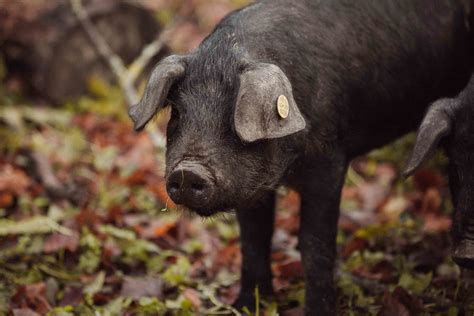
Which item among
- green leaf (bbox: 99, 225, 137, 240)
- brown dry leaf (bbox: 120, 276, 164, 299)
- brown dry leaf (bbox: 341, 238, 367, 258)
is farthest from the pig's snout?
brown dry leaf (bbox: 341, 238, 367, 258)

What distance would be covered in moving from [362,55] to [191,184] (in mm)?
1532

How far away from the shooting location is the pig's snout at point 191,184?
3.33m

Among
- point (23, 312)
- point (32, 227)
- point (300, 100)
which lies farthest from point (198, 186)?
point (32, 227)

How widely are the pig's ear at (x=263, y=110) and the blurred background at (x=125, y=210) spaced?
0.80 meters

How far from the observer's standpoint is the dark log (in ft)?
26.3

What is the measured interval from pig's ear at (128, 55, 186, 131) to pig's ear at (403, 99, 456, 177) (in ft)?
4.18

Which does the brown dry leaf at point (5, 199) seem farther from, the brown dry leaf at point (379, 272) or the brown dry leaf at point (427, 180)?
the brown dry leaf at point (427, 180)

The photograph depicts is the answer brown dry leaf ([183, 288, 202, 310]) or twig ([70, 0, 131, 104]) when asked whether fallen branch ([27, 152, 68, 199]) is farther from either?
brown dry leaf ([183, 288, 202, 310])

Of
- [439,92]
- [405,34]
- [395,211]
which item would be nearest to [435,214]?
[395,211]

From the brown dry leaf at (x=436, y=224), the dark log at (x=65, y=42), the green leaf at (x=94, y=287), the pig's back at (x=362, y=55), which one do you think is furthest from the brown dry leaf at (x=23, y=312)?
the dark log at (x=65, y=42)

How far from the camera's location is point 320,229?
4020 millimetres

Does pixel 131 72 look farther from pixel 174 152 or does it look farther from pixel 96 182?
pixel 174 152

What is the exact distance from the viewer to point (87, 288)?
468 centimetres

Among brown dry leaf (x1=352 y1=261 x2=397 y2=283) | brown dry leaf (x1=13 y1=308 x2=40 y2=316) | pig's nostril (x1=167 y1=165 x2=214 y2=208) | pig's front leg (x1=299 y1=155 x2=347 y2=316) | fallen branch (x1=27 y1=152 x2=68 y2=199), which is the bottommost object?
brown dry leaf (x1=352 y1=261 x2=397 y2=283)
